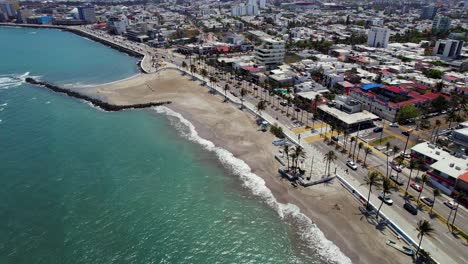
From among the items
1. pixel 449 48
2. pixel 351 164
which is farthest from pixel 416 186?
pixel 449 48

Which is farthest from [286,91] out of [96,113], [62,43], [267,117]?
[62,43]

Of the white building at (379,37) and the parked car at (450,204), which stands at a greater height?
the white building at (379,37)

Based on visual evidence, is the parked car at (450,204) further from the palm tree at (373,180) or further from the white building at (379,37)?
the white building at (379,37)

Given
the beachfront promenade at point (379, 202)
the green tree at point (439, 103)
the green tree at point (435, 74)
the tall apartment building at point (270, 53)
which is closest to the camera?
the beachfront promenade at point (379, 202)

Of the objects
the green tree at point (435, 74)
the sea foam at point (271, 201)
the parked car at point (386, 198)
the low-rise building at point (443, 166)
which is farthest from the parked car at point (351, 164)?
the green tree at point (435, 74)

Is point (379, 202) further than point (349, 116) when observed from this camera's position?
No

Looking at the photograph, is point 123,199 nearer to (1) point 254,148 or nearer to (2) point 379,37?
(1) point 254,148

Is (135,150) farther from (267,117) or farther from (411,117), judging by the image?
(411,117)
